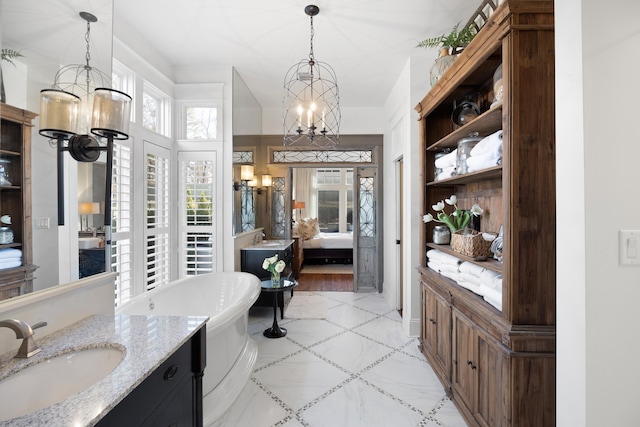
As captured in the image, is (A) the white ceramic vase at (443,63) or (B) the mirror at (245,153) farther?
(B) the mirror at (245,153)

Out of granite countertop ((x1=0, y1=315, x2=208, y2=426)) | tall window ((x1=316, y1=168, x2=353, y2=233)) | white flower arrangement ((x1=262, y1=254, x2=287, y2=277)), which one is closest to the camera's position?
granite countertop ((x1=0, y1=315, x2=208, y2=426))

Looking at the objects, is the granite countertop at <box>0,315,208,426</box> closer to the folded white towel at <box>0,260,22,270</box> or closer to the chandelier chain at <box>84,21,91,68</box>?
the folded white towel at <box>0,260,22,270</box>

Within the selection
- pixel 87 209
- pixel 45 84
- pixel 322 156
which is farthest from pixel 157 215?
pixel 322 156

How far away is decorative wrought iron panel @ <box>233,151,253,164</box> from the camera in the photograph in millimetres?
3702

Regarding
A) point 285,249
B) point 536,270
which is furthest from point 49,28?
point 285,249

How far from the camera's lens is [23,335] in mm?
992

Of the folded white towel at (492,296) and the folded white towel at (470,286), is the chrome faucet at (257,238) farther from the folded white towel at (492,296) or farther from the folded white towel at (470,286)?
the folded white towel at (492,296)

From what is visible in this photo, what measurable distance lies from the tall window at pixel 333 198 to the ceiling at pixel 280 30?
5432 millimetres

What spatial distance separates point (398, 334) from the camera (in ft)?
10.8

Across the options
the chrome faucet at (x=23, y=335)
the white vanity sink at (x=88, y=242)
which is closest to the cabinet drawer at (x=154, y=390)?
the chrome faucet at (x=23, y=335)

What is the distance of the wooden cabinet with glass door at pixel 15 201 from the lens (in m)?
1.08

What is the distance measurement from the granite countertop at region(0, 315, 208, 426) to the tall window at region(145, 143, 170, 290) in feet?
5.97

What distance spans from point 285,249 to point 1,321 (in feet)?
10.7

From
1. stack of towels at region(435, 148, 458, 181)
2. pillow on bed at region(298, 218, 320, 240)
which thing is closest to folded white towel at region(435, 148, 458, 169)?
stack of towels at region(435, 148, 458, 181)
